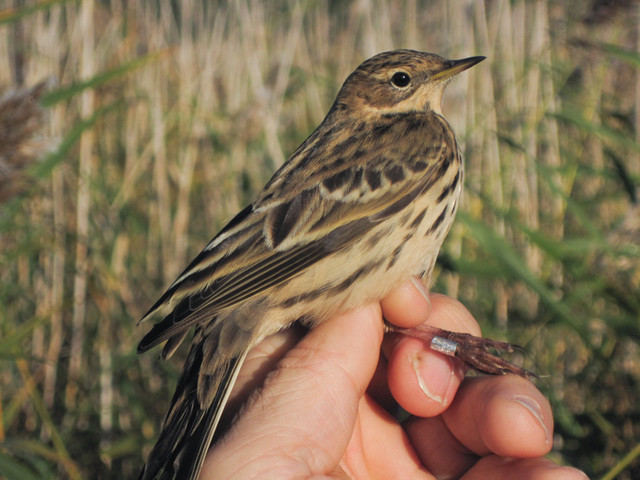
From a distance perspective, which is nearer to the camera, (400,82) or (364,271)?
(364,271)

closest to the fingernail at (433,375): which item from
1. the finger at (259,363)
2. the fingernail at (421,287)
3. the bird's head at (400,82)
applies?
the fingernail at (421,287)

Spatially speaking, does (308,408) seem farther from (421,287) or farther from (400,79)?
(400,79)

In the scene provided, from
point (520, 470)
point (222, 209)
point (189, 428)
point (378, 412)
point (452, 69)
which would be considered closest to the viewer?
point (189, 428)

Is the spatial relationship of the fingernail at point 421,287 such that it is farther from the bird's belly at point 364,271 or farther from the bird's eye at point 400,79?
the bird's eye at point 400,79

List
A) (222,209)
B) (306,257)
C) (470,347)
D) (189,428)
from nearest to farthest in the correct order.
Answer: (189,428) < (306,257) < (470,347) < (222,209)

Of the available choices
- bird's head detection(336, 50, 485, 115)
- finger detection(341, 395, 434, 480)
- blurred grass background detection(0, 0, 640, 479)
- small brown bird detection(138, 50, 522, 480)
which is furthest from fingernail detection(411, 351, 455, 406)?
bird's head detection(336, 50, 485, 115)

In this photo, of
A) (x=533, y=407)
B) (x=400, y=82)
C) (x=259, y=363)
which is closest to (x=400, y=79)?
(x=400, y=82)

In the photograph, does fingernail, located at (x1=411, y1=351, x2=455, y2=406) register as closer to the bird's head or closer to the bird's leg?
the bird's leg

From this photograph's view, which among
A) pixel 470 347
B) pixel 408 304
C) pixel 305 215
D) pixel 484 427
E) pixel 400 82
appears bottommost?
pixel 484 427
